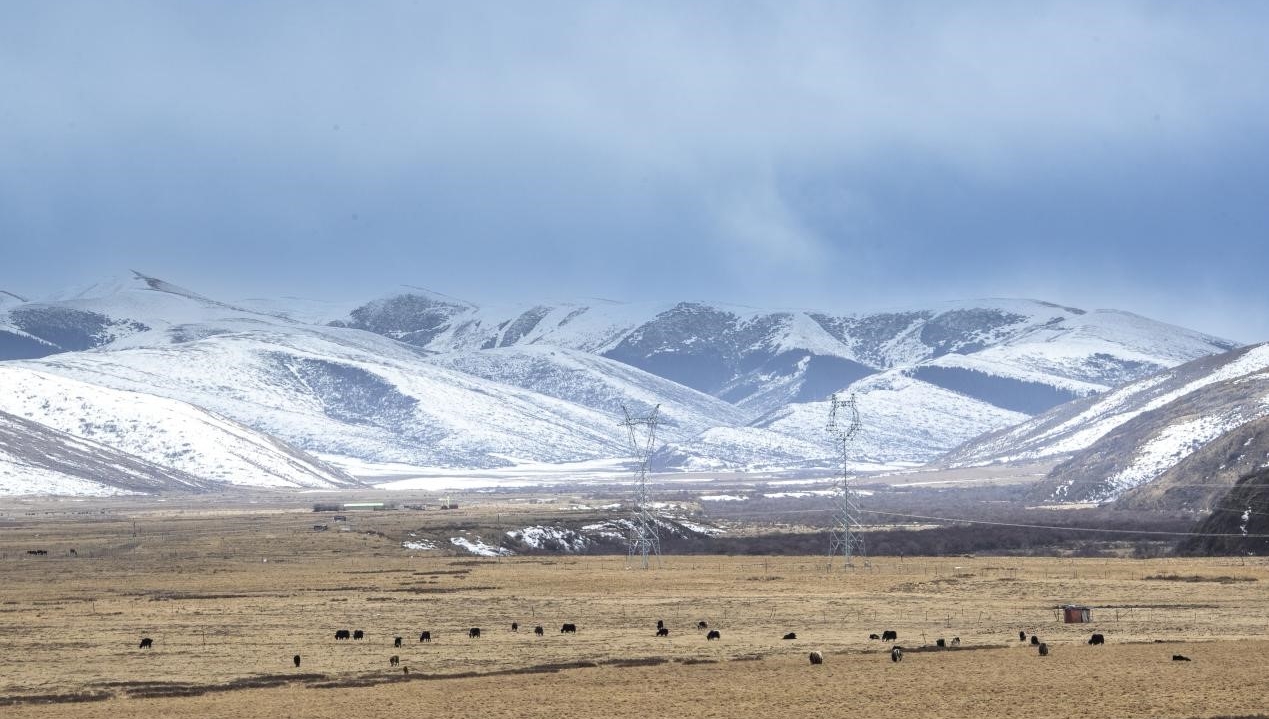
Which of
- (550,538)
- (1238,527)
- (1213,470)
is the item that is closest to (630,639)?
(1238,527)

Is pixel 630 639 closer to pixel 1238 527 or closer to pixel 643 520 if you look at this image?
pixel 643 520

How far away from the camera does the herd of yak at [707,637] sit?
184 ft

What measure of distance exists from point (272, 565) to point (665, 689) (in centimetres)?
7373

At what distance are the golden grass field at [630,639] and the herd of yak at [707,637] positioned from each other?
52 centimetres

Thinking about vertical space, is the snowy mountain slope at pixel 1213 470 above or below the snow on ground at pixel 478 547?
above

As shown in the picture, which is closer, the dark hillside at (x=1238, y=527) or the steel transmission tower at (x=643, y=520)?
the steel transmission tower at (x=643, y=520)

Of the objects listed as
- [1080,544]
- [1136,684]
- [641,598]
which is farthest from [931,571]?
[1136,684]

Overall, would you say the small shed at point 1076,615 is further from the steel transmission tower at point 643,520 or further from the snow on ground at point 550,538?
the snow on ground at point 550,538

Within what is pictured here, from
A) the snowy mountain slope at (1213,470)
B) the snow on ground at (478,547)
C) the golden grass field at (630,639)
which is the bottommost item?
the golden grass field at (630,639)

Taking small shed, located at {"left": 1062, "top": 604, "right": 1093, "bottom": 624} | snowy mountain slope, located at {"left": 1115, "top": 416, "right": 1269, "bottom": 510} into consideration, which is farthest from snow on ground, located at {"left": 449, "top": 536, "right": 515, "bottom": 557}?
snowy mountain slope, located at {"left": 1115, "top": 416, "right": 1269, "bottom": 510}

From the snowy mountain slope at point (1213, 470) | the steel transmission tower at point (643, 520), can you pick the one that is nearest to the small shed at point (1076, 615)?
the steel transmission tower at point (643, 520)

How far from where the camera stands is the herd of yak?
5619 cm

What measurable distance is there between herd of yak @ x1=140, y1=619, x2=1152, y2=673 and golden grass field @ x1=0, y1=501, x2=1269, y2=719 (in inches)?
20.5

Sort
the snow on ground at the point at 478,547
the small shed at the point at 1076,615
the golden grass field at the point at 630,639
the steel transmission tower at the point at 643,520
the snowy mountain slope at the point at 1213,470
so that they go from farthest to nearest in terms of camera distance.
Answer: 1. the snowy mountain slope at the point at 1213,470
2. the snow on ground at the point at 478,547
3. the steel transmission tower at the point at 643,520
4. the small shed at the point at 1076,615
5. the golden grass field at the point at 630,639
